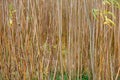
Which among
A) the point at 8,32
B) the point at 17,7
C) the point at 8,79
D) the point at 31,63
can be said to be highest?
the point at 17,7

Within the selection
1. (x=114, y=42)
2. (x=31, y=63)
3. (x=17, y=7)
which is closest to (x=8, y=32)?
(x=17, y=7)

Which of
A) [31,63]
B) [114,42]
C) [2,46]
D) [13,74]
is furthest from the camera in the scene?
[114,42]

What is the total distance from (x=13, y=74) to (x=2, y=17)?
0.44 meters

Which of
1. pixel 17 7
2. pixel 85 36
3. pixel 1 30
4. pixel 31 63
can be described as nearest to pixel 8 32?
pixel 1 30

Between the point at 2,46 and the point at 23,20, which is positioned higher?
the point at 23,20

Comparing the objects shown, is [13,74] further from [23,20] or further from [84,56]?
[84,56]

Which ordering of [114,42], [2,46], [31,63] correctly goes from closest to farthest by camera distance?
[31,63] < [2,46] < [114,42]

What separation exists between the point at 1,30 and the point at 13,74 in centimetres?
36

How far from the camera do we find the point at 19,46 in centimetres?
169

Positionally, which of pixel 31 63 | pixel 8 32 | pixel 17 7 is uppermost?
pixel 17 7

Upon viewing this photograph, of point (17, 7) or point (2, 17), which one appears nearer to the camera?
point (17, 7)

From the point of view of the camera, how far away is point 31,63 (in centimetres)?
162

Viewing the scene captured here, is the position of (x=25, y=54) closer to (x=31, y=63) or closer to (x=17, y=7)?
(x=31, y=63)

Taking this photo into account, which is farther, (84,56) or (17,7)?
(84,56)
